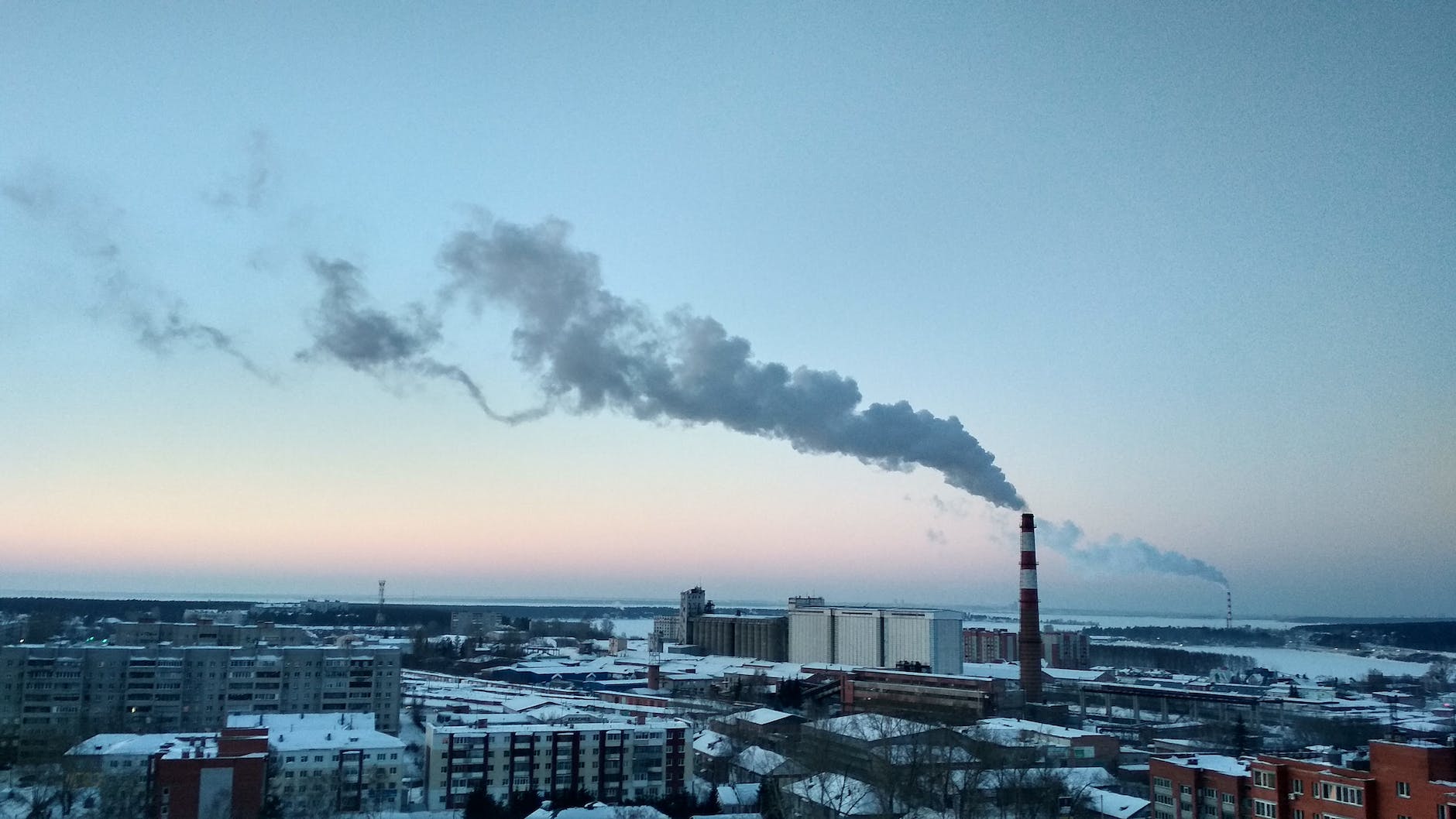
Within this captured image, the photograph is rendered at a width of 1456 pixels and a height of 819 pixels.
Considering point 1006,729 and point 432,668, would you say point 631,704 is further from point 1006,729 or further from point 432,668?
point 432,668

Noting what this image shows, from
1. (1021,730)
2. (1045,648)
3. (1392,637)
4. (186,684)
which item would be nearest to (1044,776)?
(1021,730)

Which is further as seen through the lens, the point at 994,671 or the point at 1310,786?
the point at 994,671

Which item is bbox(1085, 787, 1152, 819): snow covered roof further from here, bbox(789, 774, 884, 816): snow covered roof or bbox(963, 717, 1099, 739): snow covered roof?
bbox(963, 717, 1099, 739): snow covered roof

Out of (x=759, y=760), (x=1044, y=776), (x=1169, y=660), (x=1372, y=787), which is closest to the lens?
(x=1372, y=787)

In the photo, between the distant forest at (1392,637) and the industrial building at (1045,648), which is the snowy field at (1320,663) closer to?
the distant forest at (1392,637)

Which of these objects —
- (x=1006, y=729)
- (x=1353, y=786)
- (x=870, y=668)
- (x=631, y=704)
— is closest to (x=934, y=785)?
(x=1353, y=786)

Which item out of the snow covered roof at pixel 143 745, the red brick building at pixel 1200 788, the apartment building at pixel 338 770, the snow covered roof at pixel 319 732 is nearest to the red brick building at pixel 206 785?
the snow covered roof at pixel 143 745

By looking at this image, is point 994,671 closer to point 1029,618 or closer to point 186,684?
point 1029,618
